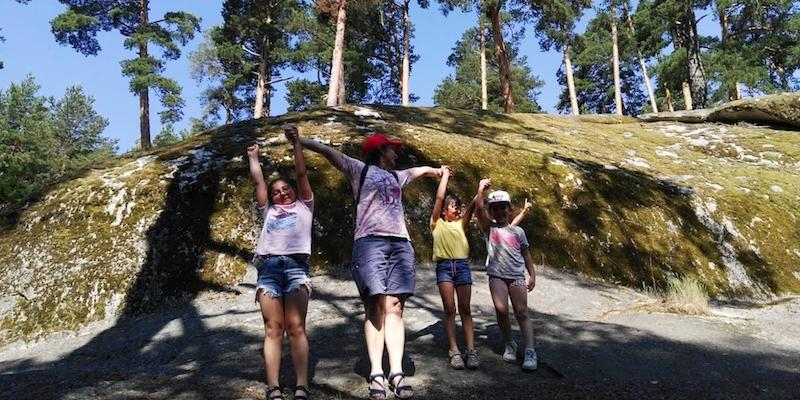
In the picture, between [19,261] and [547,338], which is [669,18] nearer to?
[547,338]

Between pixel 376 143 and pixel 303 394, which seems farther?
pixel 376 143

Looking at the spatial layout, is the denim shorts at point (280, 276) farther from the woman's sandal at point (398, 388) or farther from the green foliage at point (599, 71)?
the green foliage at point (599, 71)

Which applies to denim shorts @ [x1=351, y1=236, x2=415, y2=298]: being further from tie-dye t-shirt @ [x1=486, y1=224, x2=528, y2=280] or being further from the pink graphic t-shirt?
tie-dye t-shirt @ [x1=486, y1=224, x2=528, y2=280]

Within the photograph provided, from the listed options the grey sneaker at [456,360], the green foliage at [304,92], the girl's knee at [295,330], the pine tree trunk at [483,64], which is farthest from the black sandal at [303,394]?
the pine tree trunk at [483,64]

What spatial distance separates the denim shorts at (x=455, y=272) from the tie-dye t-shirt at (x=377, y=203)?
675 millimetres

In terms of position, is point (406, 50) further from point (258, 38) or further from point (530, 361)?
point (530, 361)

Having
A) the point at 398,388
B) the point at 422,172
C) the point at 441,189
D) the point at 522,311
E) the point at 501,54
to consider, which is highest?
the point at 501,54

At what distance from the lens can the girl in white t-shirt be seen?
127 inches

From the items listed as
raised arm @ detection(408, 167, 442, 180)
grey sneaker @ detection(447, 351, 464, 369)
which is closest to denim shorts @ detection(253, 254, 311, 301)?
raised arm @ detection(408, 167, 442, 180)

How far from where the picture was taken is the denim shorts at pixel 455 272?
4059mm

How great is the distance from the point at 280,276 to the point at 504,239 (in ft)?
6.34

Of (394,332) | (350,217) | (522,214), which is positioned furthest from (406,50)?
(394,332)

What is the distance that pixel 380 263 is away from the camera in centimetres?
337

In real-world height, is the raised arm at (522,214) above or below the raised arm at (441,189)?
below
